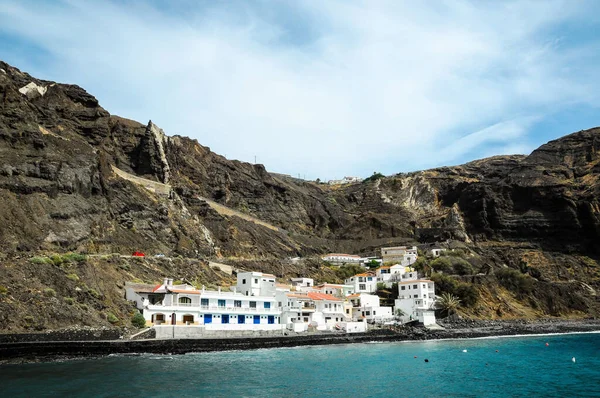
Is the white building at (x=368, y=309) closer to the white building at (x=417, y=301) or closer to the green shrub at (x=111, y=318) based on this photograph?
the white building at (x=417, y=301)

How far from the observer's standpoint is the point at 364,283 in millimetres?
91500

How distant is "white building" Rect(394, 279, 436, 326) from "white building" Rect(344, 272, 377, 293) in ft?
23.2

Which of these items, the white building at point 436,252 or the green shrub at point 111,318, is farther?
the white building at point 436,252

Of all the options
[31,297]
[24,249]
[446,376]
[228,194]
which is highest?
[228,194]

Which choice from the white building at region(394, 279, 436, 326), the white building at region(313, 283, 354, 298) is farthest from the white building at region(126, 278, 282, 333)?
the white building at region(394, 279, 436, 326)

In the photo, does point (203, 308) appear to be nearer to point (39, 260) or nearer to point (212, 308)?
point (212, 308)

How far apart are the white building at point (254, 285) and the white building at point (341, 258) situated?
144ft

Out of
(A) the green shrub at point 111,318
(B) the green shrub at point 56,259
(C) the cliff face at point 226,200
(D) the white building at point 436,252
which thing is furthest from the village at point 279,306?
(C) the cliff face at point 226,200

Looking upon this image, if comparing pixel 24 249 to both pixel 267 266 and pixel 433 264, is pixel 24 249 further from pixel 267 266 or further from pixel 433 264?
pixel 433 264

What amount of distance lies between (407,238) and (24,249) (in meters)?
93.8

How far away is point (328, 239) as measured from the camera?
439ft

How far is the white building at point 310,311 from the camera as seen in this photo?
6706cm

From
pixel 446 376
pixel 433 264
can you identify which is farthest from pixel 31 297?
pixel 433 264

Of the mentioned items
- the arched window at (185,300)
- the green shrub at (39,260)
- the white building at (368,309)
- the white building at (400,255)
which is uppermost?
the white building at (400,255)
